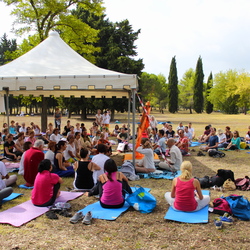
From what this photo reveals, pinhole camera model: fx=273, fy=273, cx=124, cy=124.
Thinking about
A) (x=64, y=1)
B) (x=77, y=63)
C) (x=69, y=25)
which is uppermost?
(x=64, y=1)

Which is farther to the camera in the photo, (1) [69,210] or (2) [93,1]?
(2) [93,1]

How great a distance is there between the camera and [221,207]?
14.9 ft

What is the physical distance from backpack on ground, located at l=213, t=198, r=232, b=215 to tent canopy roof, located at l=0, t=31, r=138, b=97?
348 cm

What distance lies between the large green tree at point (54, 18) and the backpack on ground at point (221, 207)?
559 inches

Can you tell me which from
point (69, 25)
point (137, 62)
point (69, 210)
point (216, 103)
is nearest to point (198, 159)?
point (69, 210)

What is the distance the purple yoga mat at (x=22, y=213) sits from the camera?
4.25 m

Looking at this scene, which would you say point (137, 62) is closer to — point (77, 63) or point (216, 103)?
point (77, 63)

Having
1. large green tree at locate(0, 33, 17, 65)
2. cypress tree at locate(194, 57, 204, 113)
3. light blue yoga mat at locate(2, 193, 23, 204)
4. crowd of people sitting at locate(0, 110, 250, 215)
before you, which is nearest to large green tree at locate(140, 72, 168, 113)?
cypress tree at locate(194, 57, 204, 113)

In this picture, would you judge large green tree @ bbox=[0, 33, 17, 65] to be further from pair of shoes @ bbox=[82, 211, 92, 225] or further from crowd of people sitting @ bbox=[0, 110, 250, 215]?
pair of shoes @ bbox=[82, 211, 92, 225]

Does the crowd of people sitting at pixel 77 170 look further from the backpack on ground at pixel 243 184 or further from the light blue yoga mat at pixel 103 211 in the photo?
the backpack on ground at pixel 243 184

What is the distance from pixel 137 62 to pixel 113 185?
2585cm

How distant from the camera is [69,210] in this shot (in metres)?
4.76

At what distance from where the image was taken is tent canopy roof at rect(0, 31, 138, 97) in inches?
276

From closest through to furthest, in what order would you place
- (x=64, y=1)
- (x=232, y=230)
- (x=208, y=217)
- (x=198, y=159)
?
(x=232, y=230) < (x=208, y=217) < (x=198, y=159) < (x=64, y=1)
